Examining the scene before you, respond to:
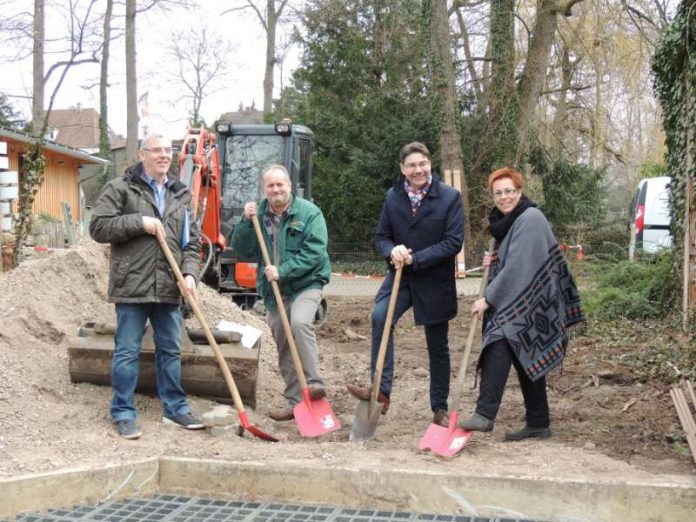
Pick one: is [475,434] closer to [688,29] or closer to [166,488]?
[166,488]

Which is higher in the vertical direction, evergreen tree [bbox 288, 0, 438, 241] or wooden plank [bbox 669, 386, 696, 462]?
evergreen tree [bbox 288, 0, 438, 241]

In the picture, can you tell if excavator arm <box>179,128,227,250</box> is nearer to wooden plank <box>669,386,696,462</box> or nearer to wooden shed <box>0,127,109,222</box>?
wooden plank <box>669,386,696,462</box>

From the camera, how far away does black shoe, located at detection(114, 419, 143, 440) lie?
4.97 meters

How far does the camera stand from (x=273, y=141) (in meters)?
12.1

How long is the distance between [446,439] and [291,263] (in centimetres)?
161

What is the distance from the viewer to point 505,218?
503 cm

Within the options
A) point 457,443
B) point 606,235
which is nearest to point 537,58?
point 606,235

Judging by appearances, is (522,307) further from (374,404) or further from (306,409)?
(306,409)

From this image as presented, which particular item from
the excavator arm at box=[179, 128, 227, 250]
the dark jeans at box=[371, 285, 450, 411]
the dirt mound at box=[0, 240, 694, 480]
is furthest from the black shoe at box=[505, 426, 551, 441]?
the excavator arm at box=[179, 128, 227, 250]

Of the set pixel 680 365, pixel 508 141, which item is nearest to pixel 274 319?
pixel 680 365

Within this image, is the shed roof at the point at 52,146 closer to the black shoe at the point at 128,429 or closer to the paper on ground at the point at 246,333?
the paper on ground at the point at 246,333

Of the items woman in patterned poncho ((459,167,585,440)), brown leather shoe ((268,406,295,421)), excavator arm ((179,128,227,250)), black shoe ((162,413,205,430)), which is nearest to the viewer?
woman in patterned poncho ((459,167,585,440))

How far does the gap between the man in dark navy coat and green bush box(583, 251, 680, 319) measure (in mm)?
4840

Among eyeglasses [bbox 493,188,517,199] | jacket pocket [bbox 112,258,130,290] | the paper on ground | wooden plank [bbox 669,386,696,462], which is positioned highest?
eyeglasses [bbox 493,188,517,199]
